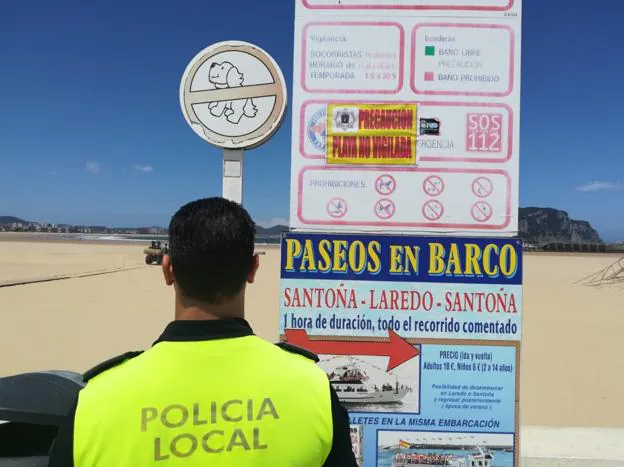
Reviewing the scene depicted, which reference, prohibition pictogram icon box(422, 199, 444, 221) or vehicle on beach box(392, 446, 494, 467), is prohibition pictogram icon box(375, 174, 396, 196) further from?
vehicle on beach box(392, 446, 494, 467)

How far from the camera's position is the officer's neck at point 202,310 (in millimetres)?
1336

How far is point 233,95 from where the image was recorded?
3.03 metres

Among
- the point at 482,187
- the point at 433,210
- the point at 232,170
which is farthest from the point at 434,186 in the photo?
the point at 232,170

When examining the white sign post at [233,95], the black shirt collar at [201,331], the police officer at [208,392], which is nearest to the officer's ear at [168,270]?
the police officer at [208,392]

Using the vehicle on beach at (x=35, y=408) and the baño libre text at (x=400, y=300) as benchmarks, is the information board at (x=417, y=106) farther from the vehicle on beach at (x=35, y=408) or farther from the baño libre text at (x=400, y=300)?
the vehicle on beach at (x=35, y=408)

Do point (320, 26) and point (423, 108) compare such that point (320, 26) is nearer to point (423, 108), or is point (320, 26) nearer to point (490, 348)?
point (423, 108)

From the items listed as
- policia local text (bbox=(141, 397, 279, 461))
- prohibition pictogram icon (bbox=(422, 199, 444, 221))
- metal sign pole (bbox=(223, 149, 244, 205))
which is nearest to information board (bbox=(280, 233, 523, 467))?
prohibition pictogram icon (bbox=(422, 199, 444, 221))

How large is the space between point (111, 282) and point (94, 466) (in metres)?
18.7

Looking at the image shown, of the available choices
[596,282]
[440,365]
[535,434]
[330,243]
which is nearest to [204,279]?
[330,243]

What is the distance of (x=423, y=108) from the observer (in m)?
3.02

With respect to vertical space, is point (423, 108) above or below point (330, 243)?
above

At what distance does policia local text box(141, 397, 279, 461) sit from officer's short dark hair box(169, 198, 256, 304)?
0.85ft

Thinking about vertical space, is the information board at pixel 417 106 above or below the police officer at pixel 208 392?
above

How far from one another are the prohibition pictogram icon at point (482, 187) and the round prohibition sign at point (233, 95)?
1.12 meters
